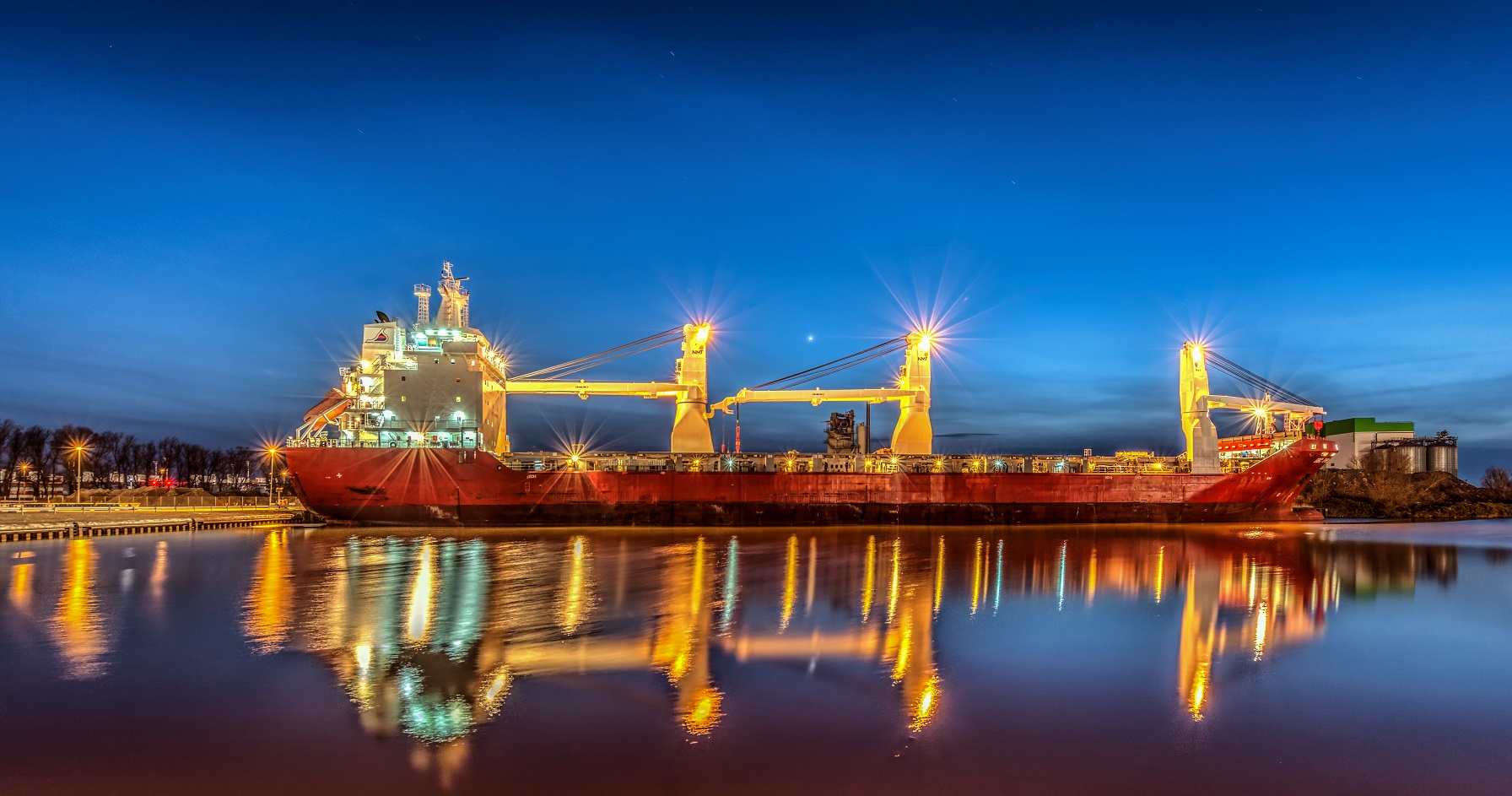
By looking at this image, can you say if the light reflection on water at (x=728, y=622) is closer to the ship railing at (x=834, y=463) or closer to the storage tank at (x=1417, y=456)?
the ship railing at (x=834, y=463)

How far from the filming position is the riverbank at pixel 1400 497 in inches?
1570

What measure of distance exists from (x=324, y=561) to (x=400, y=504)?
26.3 feet

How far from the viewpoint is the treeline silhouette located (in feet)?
162

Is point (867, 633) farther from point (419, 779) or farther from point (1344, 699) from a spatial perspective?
point (419, 779)

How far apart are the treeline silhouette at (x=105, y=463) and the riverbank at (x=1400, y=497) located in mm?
73800

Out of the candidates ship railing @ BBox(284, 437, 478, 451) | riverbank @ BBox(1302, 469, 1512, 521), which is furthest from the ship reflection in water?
riverbank @ BBox(1302, 469, 1512, 521)

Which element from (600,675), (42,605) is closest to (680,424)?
(42,605)

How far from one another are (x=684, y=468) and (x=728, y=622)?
1617 cm

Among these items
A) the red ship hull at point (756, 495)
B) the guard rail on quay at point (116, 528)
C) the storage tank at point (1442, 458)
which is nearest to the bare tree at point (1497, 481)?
the storage tank at point (1442, 458)

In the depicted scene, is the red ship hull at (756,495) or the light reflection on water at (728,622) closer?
the light reflection on water at (728,622)

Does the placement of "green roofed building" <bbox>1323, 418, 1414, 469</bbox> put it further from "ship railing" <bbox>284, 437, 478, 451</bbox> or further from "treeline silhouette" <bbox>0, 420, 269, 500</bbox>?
"treeline silhouette" <bbox>0, 420, 269, 500</bbox>

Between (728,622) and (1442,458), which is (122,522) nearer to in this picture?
(728,622)

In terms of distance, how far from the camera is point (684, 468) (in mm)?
26062

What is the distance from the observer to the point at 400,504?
23984mm
